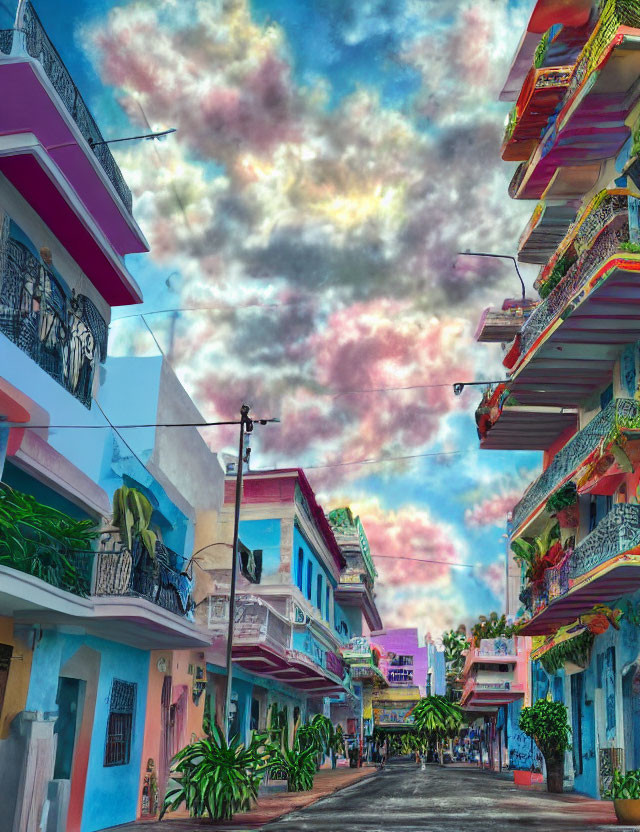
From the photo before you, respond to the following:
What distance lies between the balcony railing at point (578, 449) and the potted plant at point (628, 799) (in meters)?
6.61

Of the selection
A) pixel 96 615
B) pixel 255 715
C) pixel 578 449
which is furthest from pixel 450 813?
pixel 255 715

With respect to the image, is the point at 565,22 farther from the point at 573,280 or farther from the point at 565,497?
the point at 565,497

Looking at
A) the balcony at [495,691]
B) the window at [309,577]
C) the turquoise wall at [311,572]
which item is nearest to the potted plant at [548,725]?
the turquoise wall at [311,572]

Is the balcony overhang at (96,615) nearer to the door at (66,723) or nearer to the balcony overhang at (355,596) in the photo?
the door at (66,723)

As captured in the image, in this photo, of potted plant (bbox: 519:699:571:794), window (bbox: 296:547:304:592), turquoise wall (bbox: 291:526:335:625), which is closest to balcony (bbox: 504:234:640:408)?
potted plant (bbox: 519:699:571:794)

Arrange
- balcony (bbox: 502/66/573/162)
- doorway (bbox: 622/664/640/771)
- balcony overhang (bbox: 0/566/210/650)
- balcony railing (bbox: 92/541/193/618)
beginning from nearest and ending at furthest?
balcony overhang (bbox: 0/566/210/650)
balcony railing (bbox: 92/541/193/618)
doorway (bbox: 622/664/640/771)
balcony (bbox: 502/66/573/162)

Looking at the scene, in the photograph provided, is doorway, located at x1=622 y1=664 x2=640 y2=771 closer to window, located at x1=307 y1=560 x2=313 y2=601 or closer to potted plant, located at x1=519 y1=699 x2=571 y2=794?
potted plant, located at x1=519 y1=699 x2=571 y2=794

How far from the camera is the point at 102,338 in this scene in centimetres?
1722

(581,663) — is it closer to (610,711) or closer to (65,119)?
(610,711)

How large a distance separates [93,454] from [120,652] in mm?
3799

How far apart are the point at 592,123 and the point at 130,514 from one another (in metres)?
13.0

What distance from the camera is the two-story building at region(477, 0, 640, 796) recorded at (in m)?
18.2

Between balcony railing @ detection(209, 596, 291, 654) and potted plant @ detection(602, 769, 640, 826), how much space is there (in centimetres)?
1037

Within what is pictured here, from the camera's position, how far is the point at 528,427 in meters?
27.5
